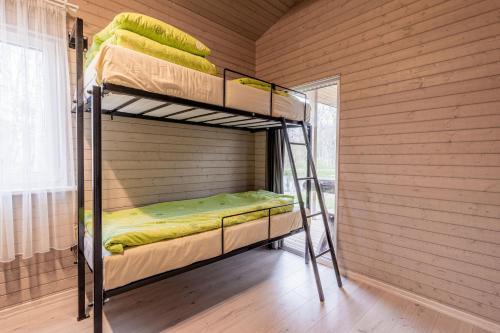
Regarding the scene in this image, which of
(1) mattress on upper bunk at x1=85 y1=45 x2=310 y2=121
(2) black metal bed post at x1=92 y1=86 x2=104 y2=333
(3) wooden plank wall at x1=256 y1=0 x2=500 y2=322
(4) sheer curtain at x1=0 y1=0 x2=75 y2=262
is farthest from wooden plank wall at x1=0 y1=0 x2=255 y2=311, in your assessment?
(3) wooden plank wall at x1=256 y1=0 x2=500 y2=322

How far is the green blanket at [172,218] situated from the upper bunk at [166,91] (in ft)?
2.93

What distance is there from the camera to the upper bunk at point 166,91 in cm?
150

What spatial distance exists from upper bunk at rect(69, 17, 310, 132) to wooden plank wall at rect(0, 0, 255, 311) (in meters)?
0.26

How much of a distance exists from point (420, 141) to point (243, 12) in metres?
2.62

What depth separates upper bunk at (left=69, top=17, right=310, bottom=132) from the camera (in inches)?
58.9

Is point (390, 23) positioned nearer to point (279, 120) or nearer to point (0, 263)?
point (279, 120)

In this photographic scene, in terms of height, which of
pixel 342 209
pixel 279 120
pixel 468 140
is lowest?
pixel 342 209

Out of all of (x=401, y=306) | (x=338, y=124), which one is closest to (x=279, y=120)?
(x=338, y=124)

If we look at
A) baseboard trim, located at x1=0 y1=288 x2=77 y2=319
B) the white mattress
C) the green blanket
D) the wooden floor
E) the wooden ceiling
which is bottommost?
the wooden floor

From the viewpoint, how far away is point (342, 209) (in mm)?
2809

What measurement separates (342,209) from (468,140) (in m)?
1.29

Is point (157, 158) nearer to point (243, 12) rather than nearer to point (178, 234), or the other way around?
point (178, 234)

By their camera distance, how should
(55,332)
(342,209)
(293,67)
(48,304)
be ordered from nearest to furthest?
(55,332) → (48,304) → (342,209) → (293,67)

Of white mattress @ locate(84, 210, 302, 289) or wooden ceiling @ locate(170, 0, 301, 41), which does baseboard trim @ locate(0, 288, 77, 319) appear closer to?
white mattress @ locate(84, 210, 302, 289)
